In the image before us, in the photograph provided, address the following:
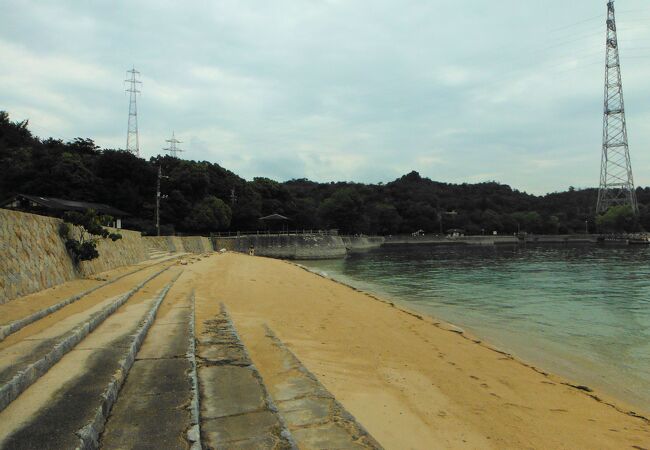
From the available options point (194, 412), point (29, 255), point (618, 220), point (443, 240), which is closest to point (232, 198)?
point (443, 240)

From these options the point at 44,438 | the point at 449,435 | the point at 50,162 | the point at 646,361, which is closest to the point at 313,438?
the point at 449,435

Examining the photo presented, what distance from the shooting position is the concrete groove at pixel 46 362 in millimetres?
3936

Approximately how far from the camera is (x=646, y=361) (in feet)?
33.0

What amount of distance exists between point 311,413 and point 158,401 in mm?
1599

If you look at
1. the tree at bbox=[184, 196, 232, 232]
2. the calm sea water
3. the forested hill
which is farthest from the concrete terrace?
the tree at bbox=[184, 196, 232, 232]

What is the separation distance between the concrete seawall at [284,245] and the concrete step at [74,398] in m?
52.5

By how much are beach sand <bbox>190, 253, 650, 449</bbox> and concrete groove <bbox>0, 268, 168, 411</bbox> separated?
2.64 metres

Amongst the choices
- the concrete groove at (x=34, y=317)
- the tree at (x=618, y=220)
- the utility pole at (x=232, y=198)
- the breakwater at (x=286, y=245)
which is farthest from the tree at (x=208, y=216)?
the tree at (x=618, y=220)

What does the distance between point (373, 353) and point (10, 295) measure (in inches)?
296

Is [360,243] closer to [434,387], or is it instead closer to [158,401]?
[434,387]

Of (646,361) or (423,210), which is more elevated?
(423,210)

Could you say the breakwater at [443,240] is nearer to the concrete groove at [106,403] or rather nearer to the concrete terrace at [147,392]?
the concrete terrace at [147,392]

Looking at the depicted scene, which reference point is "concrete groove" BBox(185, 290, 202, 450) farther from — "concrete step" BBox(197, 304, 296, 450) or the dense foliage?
the dense foliage

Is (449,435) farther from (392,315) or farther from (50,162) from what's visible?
(50,162)
